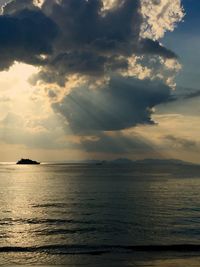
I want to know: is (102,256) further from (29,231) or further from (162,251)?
(29,231)

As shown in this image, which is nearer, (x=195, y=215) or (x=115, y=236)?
(x=115, y=236)

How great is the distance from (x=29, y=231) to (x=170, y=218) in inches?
947

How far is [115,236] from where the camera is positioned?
169 feet

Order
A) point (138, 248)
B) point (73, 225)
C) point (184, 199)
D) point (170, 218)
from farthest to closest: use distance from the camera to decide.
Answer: point (184, 199) → point (170, 218) → point (73, 225) → point (138, 248)

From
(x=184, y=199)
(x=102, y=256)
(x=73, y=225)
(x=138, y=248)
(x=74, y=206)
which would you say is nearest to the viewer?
(x=102, y=256)

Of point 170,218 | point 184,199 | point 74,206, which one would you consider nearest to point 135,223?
point 170,218

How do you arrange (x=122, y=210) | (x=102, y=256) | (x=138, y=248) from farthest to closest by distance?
(x=122, y=210)
(x=138, y=248)
(x=102, y=256)

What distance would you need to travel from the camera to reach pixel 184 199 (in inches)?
3740

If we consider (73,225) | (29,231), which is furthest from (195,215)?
(29,231)

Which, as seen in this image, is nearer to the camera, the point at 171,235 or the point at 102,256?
the point at 102,256

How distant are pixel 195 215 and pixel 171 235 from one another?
18.2 meters

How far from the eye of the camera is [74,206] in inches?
3204

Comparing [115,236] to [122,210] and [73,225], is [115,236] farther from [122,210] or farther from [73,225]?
[122,210]

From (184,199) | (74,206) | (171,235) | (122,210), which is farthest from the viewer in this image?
(184,199)
